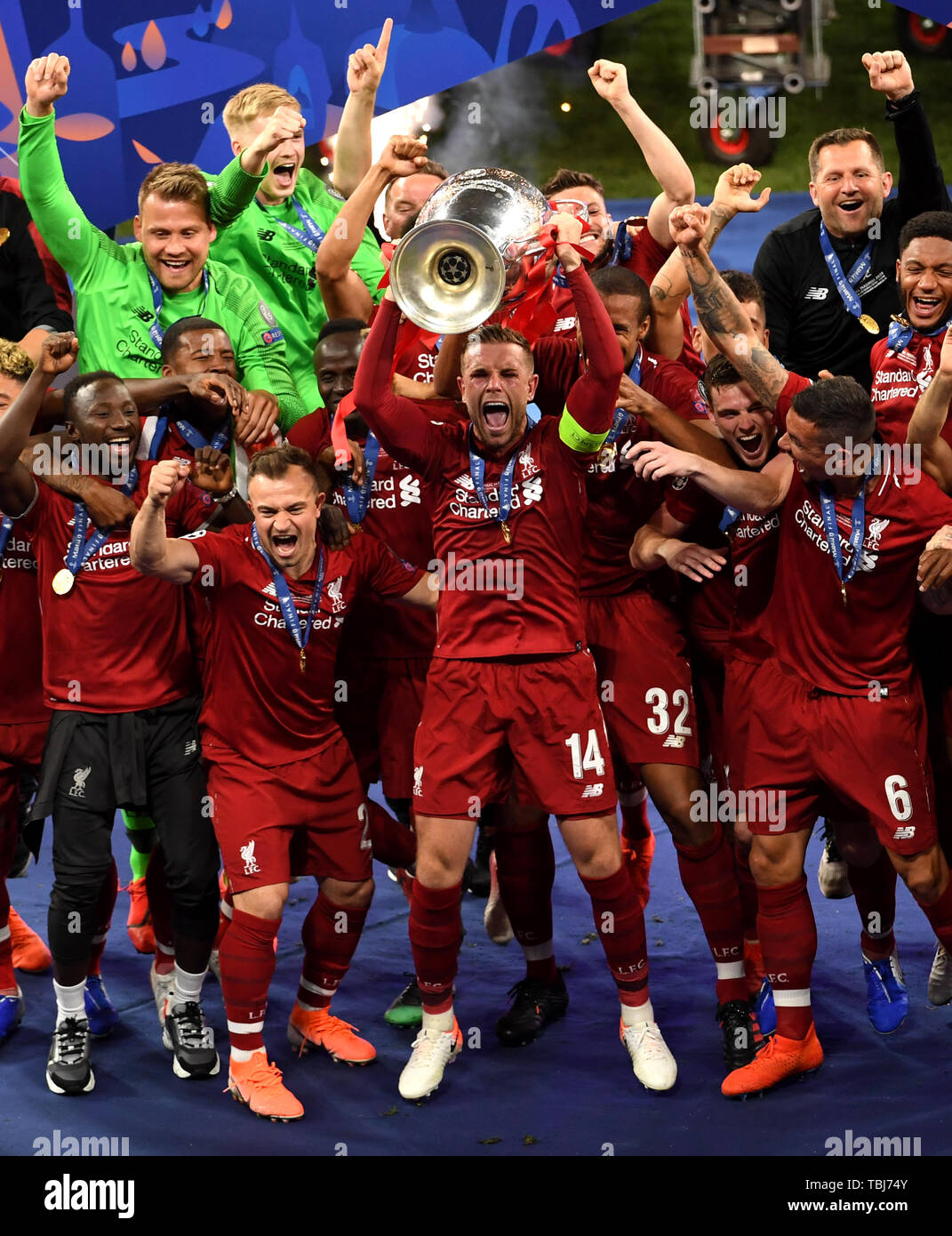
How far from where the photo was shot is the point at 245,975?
462cm

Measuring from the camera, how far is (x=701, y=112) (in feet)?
38.5

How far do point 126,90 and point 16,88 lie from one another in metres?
0.55

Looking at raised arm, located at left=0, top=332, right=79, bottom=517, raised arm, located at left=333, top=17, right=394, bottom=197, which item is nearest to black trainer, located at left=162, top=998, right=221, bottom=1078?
raised arm, located at left=0, top=332, right=79, bottom=517

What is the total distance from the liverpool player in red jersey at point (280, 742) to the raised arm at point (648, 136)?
1.65 metres

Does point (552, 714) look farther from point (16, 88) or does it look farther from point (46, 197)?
point (16, 88)

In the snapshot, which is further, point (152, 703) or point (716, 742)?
point (716, 742)

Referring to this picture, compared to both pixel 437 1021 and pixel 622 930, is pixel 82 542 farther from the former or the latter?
pixel 622 930

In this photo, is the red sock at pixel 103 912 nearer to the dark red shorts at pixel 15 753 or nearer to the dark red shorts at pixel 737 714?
the dark red shorts at pixel 15 753

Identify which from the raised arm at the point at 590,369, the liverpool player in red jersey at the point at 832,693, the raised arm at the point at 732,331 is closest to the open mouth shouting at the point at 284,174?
the raised arm at the point at 590,369

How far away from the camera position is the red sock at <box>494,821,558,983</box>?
5.09 meters

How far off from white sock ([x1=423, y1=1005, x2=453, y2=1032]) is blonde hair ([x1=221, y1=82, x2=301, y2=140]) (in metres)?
3.40

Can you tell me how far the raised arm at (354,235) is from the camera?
16.3ft

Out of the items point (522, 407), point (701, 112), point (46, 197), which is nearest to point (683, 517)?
point (522, 407)

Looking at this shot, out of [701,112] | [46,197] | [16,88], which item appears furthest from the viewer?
[701,112]
